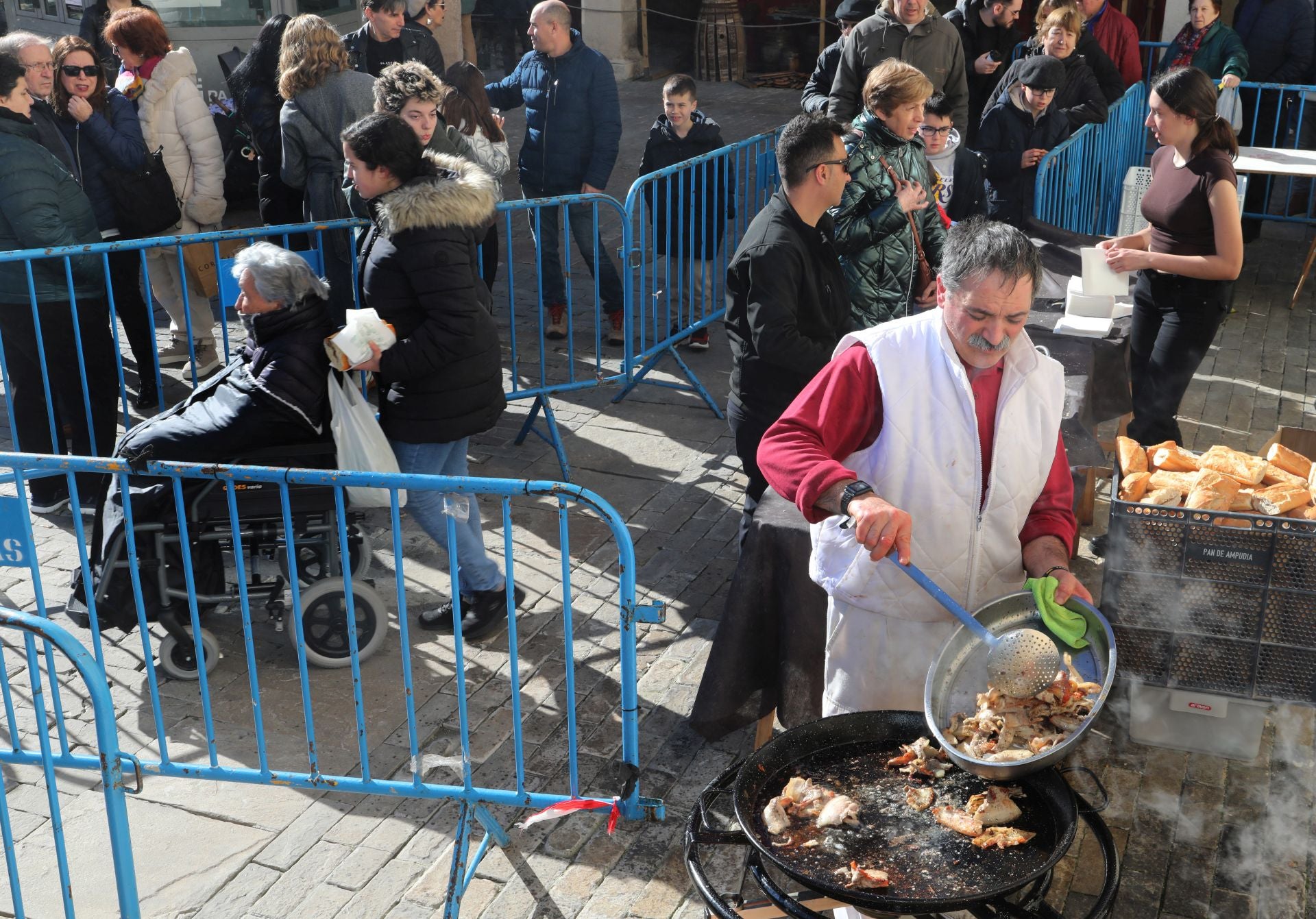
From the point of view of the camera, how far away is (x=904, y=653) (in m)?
3.40

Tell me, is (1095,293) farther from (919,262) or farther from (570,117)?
(570,117)

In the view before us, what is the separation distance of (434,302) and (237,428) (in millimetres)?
899

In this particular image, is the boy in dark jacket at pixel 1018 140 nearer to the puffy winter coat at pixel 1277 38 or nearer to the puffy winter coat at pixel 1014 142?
the puffy winter coat at pixel 1014 142

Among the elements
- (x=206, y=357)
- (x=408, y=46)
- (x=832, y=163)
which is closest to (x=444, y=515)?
(x=832, y=163)

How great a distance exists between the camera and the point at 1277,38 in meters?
10.4

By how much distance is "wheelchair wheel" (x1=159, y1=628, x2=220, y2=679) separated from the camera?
4871 millimetres

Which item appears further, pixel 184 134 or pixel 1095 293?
pixel 184 134

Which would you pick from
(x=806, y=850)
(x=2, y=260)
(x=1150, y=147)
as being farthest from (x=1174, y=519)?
(x=1150, y=147)

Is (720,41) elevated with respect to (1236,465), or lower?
elevated

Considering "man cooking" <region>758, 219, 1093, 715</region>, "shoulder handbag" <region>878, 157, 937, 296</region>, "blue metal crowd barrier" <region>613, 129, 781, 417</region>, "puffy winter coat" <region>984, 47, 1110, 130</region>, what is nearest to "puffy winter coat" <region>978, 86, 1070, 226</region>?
"puffy winter coat" <region>984, 47, 1110, 130</region>

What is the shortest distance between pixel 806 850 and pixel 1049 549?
1.00 m

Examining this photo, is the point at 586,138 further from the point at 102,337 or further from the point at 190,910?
the point at 190,910

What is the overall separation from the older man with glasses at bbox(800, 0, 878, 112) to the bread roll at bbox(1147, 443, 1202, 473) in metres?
4.65

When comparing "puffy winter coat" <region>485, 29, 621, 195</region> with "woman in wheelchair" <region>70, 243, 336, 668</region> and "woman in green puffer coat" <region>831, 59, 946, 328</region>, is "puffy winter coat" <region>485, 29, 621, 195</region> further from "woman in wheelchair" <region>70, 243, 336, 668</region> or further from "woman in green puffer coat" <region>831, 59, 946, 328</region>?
"woman in wheelchair" <region>70, 243, 336, 668</region>
